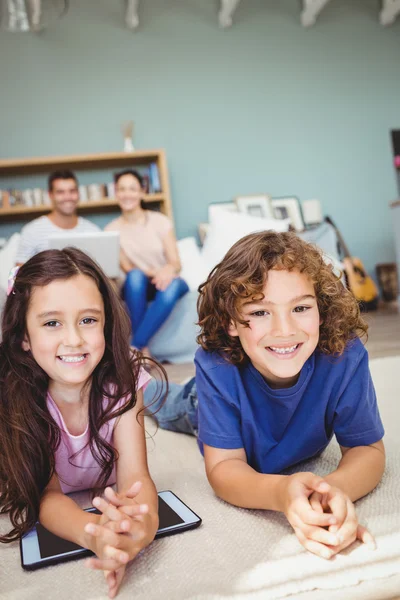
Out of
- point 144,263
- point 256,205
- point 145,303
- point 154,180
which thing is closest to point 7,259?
point 144,263

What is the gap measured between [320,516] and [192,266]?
260cm

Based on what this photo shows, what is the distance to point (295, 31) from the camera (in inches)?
171

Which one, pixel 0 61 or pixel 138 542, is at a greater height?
pixel 0 61

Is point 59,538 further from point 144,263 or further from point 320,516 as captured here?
point 144,263

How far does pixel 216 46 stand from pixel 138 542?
13.8 feet

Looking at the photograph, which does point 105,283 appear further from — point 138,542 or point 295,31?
point 295,31

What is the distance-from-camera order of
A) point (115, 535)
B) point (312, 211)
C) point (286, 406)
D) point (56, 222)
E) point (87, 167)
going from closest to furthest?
point (115, 535), point (286, 406), point (56, 222), point (87, 167), point (312, 211)

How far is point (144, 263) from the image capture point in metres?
3.02

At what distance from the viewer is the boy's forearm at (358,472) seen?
2.68ft

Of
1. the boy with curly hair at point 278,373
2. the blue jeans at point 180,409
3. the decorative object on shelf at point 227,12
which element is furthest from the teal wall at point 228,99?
the boy with curly hair at point 278,373

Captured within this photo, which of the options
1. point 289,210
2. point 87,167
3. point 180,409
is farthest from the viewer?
point 289,210

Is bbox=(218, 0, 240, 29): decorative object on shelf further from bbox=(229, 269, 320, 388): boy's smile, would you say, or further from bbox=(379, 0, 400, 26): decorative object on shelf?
bbox=(229, 269, 320, 388): boy's smile

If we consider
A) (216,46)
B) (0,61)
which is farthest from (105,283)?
(216,46)

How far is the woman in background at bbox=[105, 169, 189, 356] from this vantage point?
2.68 metres
